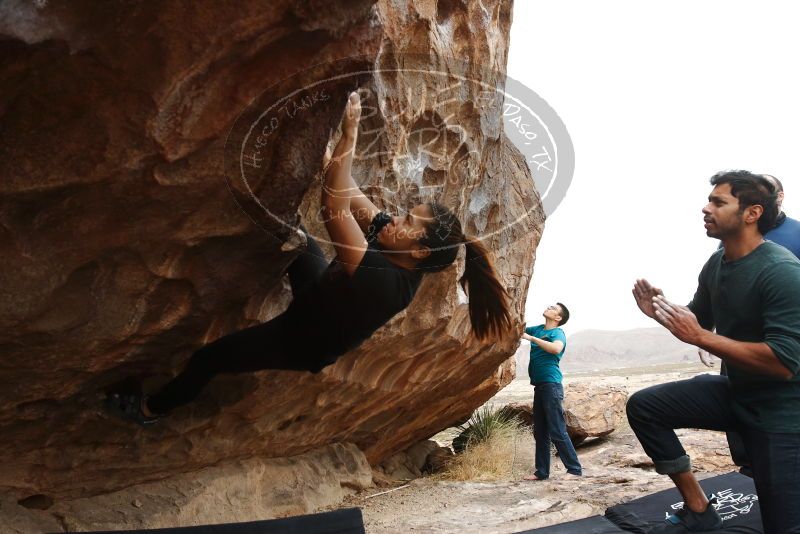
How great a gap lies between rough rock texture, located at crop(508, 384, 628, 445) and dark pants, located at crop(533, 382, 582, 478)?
7.71 feet

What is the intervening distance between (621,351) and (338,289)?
81.3 m

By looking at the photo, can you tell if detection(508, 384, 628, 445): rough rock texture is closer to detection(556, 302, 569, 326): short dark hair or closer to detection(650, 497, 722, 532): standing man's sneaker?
detection(556, 302, 569, 326): short dark hair

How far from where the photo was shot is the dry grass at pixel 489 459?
7035 mm

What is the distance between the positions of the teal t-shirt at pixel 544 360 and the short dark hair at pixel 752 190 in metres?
3.27

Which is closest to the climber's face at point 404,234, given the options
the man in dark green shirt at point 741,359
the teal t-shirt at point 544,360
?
the man in dark green shirt at point 741,359

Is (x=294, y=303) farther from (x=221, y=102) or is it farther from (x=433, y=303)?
(x=433, y=303)

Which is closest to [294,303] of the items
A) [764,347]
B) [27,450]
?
[27,450]

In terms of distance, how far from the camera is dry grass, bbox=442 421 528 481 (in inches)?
277

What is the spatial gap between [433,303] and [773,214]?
2.06 meters

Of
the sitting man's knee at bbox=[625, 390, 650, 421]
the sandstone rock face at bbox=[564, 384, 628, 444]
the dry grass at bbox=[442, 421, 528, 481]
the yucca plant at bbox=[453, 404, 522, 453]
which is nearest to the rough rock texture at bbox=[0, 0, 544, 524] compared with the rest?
the sitting man's knee at bbox=[625, 390, 650, 421]

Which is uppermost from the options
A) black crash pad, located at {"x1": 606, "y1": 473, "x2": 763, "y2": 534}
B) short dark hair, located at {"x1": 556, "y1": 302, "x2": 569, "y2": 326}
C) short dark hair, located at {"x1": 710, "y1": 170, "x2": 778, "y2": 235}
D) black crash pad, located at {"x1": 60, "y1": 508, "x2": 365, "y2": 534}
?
short dark hair, located at {"x1": 710, "y1": 170, "x2": 778, "y2": 235}

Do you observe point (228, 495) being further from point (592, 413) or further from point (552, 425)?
point (592, 413)

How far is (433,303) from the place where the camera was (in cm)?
476

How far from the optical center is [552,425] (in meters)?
6.80
